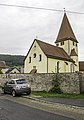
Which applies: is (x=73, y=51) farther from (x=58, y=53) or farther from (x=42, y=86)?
(x=42, y=86)

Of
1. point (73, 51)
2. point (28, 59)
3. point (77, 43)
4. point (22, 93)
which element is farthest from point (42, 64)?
point (22, 93)

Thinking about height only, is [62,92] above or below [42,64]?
below

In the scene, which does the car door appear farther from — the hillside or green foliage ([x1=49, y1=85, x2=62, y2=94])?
the hillside

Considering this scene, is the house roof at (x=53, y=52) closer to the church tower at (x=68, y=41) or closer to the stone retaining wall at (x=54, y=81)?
the church tower at (x=68, y=41)

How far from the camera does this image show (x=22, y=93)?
22672 mm

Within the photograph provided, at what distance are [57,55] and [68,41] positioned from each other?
9394 mm

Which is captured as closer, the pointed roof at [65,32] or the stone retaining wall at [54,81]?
the stone retaining wall at [54,81]

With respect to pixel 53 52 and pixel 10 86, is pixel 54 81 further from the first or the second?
pixel 53 52

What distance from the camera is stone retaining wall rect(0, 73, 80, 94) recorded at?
24719mm

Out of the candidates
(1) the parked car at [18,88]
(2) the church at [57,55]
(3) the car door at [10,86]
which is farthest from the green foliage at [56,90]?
(2) the church at [57,55]

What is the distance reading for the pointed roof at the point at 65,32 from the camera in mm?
62469

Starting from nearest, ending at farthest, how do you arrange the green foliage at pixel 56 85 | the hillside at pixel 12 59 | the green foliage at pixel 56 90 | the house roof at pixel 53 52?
the green foliage at pixel 56 90, the green foliage at pixel 56 85, the house roof at pixel 53 52, the hillside at pixel 12 59

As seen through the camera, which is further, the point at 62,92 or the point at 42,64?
the point at 42,64

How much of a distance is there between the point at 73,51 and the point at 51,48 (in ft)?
31.4
